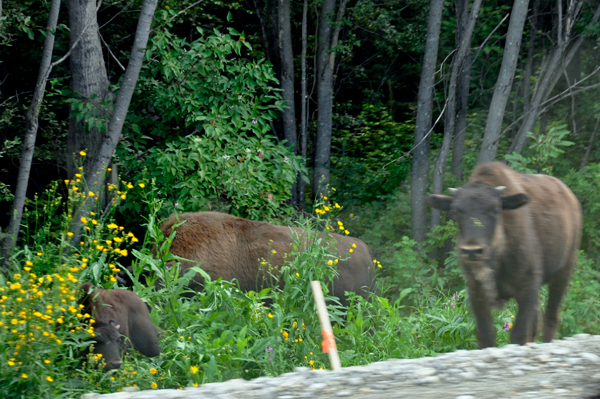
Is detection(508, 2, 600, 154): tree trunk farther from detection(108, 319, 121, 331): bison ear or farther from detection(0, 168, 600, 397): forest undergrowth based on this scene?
detection(108, 319, 121, 331): bison ear

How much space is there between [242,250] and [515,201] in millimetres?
→ 3592

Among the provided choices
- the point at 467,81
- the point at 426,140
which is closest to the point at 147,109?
the point at 426,140

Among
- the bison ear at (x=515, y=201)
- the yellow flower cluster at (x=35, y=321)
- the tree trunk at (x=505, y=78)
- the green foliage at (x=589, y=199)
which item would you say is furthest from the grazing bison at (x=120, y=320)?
the green foliage at (x=589, y=199)

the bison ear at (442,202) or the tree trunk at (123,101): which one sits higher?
the tree trunk at (123,101)

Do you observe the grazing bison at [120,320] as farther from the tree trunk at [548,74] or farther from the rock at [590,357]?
the tree trunk at [548,74]

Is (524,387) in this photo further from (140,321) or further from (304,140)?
(304,140)

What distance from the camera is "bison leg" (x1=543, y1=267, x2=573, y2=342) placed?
24.6 feet

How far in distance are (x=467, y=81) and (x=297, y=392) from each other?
10274mm

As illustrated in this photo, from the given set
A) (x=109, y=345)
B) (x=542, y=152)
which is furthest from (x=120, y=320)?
(x=542, y=152)

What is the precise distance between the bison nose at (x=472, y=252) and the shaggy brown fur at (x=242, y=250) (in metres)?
2.44

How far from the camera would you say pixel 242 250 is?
850cm

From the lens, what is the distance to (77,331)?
559 cm

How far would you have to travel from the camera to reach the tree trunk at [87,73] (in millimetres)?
10938

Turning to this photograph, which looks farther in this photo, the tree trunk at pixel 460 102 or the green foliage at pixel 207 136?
the tree trunk at pixel 460 102
